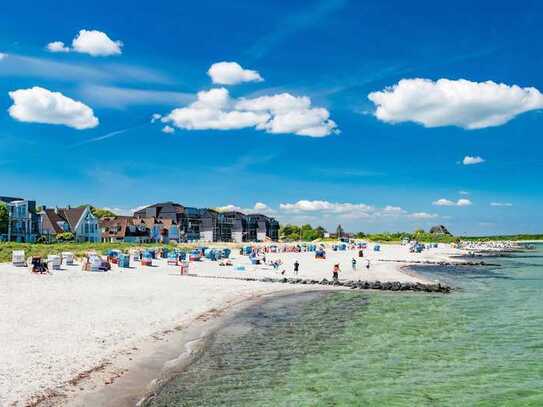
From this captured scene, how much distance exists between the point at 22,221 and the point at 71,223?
10055 millimetres

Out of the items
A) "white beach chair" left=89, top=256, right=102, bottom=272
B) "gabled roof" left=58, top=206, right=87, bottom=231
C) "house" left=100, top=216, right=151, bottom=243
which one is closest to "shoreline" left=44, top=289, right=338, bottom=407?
"white beach chair" left=89, top=256, right=102, bottom=272

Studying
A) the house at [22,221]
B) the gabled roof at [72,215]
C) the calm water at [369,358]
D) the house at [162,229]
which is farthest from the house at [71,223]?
the calm water at [369,358]


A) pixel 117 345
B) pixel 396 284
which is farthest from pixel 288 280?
pixel 117 345

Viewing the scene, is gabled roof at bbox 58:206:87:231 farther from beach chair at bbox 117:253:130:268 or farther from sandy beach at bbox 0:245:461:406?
sandy beach at bbox 0:245:461:406

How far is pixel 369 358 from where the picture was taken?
18.4 meters

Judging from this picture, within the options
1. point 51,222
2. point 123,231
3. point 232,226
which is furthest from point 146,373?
point 232,226

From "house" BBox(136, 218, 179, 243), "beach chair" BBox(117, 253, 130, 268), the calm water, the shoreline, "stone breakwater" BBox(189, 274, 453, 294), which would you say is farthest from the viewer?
"house" BBox(136, 218, 179, 243)

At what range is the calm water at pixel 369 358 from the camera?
14109 millimetres

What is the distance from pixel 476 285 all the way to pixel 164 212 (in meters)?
103

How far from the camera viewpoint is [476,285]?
46156mm

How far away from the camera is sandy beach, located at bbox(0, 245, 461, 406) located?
13.2 metres

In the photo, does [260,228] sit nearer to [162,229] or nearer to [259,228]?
[259,228]

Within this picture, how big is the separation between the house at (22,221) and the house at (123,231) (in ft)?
60.8

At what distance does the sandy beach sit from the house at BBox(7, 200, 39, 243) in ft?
153
